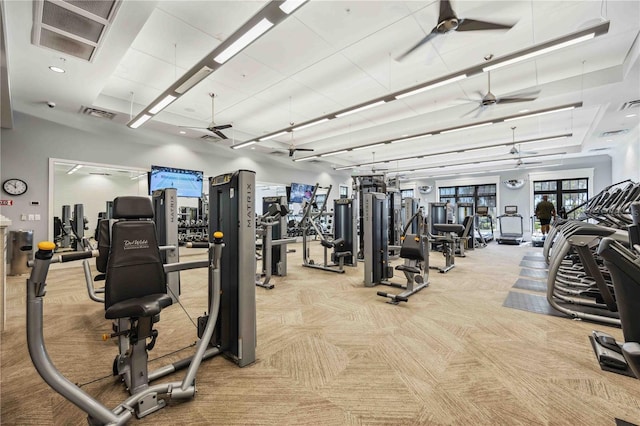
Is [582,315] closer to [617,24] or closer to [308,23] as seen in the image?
[617,24]

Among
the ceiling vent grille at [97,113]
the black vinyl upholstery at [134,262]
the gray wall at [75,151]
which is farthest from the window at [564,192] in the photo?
the ceiling vent grille at [97,113]

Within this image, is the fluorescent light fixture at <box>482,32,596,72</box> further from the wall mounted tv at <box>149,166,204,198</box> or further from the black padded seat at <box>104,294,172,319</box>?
the wall mounted tv at <box>149,166,204,198</box>

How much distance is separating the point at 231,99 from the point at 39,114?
404 cm

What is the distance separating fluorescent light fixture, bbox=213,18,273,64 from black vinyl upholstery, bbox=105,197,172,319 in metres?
2.32

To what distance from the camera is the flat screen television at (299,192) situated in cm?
1215

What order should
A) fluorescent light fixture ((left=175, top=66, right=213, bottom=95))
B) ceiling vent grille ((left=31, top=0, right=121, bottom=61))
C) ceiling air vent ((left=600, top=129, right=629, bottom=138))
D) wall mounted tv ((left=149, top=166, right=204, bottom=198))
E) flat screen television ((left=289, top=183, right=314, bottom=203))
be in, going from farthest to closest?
flat screen television ((left=289, top=183, right=314, bottom=203)) < wall mounted tv ((left=149, top=166, right=204, bottom=198)) < ceiling air vent ((left=600, top=129, right=629, bottom=138)) < fluorescent light fixture ((left=175, top=66, right=213, bottom=95)) < ceiling vent grille ((left=31, top=0, right=121, bottom=61))

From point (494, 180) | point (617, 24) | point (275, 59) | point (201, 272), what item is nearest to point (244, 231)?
point (275, 59)

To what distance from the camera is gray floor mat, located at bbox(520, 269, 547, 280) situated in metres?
5.54

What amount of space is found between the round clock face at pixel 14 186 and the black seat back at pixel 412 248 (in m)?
7.73

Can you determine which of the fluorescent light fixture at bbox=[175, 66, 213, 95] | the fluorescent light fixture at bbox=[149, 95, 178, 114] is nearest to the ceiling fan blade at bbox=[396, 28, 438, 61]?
the fluorescent light fixture at bbox=[175, 66, 213, 95]

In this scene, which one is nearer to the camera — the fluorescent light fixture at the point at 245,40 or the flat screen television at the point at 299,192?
the fluorescent light fixture at the point at 245,40

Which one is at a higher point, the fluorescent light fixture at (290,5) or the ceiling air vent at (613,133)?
the ceiling air vent at (613,133)

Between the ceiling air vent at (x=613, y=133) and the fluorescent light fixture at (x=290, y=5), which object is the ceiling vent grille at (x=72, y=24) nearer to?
the fluorescent light fixture at (x=290, y=5)

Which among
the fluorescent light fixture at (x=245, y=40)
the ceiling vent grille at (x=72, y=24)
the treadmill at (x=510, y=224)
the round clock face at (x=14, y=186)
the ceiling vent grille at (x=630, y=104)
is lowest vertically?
the treadmill at (x=510, y=224)
